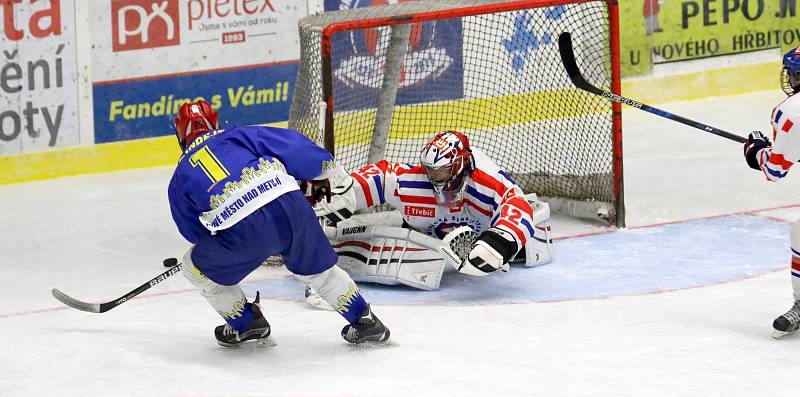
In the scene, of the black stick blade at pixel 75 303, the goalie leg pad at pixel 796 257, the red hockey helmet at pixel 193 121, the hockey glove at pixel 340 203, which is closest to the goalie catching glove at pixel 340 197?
the hockey glove at pixel 340 203

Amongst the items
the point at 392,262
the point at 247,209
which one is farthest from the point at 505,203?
the point at 247,209

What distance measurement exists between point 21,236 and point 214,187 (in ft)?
9.74

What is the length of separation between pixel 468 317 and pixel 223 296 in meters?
1.04

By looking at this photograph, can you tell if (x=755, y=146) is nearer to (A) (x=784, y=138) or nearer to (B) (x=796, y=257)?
(A) (x=784, y=138)

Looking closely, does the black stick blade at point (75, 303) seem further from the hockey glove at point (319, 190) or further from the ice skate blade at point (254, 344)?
the hockey glove at point (319, 190)

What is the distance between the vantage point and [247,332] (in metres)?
4.92

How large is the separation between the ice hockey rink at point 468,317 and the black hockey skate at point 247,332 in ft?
0.18

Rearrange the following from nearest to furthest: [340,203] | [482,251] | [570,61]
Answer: [340,203]
[482,251]
[570,61]

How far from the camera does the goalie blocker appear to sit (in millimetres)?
5504

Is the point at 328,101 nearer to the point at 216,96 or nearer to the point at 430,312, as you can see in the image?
the point at 430,312

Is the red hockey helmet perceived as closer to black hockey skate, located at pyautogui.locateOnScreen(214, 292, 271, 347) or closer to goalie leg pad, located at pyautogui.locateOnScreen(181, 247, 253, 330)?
goalie leg pad, located at pyautogui.locateOnScreen(181, 247, 253, 330)

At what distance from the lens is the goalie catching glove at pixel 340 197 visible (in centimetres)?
488

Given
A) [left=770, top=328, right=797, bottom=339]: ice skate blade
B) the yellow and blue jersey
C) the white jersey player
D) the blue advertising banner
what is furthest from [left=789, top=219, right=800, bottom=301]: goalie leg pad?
the blue advertising banner

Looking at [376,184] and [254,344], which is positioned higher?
[376,184]
